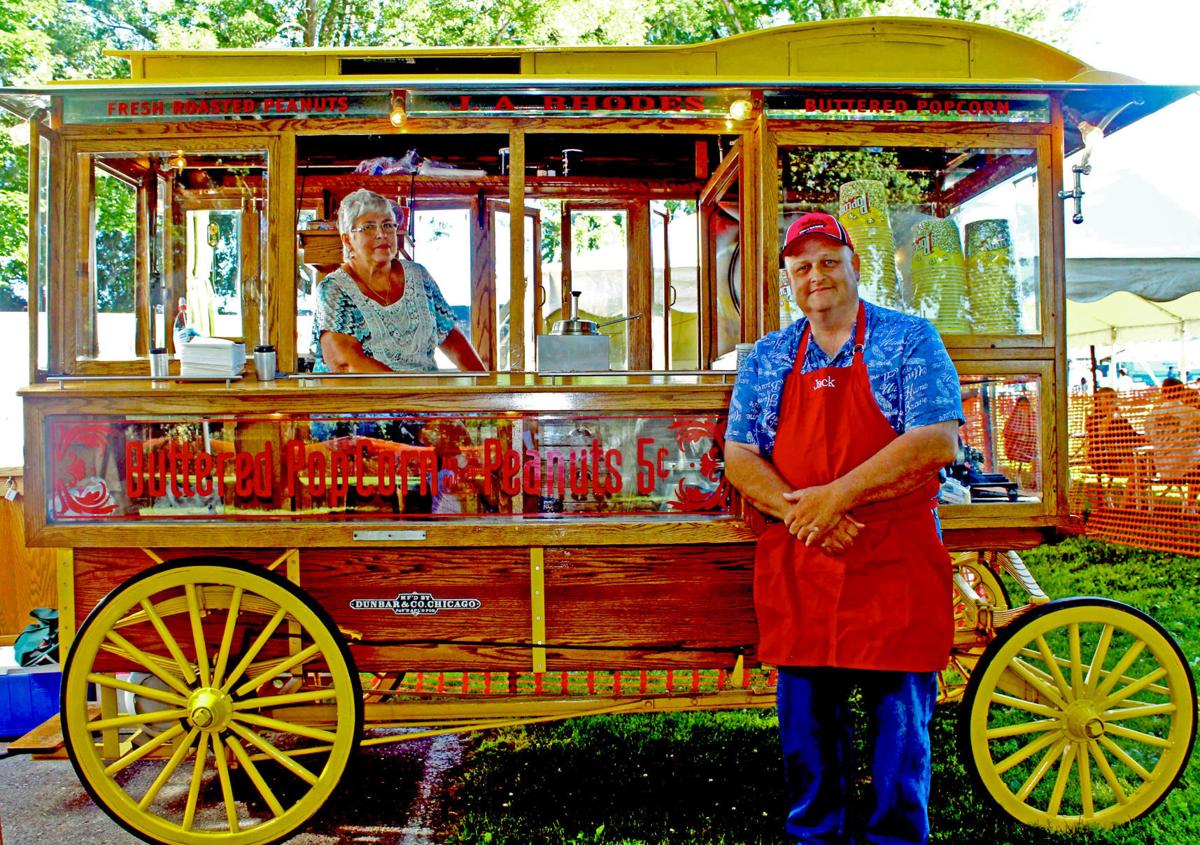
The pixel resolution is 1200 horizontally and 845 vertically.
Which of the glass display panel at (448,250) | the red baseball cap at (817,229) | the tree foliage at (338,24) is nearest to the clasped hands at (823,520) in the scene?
the red baseball cap at (817,229)

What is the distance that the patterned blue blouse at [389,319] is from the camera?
11.8 ft

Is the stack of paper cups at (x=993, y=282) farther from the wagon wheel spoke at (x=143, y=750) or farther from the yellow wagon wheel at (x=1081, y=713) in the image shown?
the wagon wheel spoke at (x=143, y=750)

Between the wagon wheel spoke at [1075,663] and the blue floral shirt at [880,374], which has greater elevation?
the blue floral shirt at [880,374]

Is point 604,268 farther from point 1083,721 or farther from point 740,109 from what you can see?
point 1083,721

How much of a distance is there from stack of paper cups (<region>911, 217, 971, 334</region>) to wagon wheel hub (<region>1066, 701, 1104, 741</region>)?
141cm

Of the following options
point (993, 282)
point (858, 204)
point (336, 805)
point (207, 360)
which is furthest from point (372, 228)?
point (993, 282)

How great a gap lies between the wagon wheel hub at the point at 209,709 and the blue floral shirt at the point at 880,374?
192 cm

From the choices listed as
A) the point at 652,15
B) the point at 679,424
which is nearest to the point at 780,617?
the point at 679,424

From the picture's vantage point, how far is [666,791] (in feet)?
11.6

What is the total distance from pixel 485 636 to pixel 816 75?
240cm

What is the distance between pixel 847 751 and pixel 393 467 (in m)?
1.81

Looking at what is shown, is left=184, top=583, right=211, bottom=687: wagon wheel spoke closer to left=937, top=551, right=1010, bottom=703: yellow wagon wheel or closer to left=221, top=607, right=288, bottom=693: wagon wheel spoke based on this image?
left=221, top=607, right=288, bottom=693: wagon wheel spoke

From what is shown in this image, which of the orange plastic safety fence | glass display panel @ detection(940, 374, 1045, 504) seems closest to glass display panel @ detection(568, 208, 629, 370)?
glass display panel @ detection(940, 374, 1045, 504)

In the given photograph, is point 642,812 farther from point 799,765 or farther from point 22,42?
point 22,42
